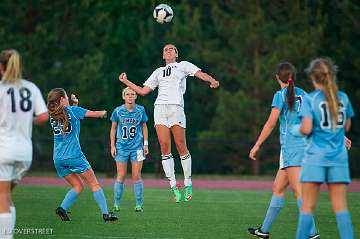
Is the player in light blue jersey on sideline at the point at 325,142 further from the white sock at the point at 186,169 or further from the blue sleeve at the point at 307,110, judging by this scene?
the white sock at the point at 186,169

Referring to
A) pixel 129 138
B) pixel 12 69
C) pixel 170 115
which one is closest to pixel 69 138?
pixel 129 138

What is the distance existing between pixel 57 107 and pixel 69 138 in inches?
24.1

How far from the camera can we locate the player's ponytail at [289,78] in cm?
1104

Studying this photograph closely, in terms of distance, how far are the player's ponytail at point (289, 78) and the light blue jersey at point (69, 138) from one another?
3.50 meters

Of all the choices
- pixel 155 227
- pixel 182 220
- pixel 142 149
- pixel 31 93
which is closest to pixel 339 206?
pixel 31 93

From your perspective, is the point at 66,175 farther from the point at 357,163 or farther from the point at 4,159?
the point at 357,163

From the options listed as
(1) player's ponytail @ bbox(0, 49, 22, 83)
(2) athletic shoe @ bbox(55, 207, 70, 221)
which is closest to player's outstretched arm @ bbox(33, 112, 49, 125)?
(1) player's ponytail @ bbox(0, 49, 22, 83)

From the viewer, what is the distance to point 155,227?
13.2 m

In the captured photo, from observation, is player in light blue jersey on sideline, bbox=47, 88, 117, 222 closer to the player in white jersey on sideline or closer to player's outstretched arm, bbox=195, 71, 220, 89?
player's outstretched arm, bbox=195, 71, 220, 89

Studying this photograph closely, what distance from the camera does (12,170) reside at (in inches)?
367

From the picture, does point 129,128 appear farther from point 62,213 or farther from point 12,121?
point 12,121

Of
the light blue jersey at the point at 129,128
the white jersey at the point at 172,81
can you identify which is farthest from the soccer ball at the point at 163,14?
the light blue jersey at the point at 129,128

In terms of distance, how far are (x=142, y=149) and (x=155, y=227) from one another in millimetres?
3129

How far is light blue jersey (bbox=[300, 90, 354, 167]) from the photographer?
9.38 meters
